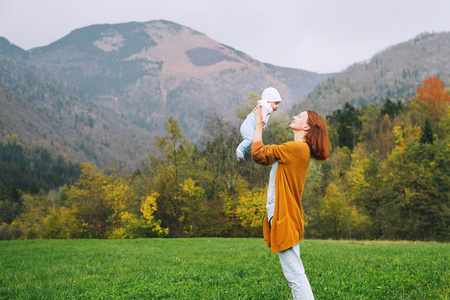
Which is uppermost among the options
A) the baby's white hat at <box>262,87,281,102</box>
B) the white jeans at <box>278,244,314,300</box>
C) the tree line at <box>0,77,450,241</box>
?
the baby's white hat at <box>262,87,281,102</box>

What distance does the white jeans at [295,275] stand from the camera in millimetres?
3760

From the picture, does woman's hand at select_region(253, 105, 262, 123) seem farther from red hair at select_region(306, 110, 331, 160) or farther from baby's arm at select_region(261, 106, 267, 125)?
red hair at select_region(306, 110, 331, 160)

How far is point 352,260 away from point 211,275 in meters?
4.33

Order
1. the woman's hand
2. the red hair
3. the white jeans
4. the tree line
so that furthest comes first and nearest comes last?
the tree line
the red hair
the woman's hand
the white jeans

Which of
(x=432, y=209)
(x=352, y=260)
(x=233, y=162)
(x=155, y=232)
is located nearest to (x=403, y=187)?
(x=432, y=209)

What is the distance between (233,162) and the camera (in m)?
40.8

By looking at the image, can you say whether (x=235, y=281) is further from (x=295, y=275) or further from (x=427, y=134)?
(x=427, y=134)

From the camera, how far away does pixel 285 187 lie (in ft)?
12.8

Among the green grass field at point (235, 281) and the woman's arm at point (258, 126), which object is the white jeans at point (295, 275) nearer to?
the woman's arm at point (258, 126)

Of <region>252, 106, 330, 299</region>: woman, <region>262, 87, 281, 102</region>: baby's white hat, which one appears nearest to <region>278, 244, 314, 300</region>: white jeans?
<region>252, 106, 330, 299</region>: woman

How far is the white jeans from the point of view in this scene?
3.76m

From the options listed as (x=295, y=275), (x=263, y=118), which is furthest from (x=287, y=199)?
(x=263, y=118)

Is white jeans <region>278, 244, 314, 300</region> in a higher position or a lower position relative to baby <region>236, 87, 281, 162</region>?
lower

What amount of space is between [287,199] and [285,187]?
0.15 m
